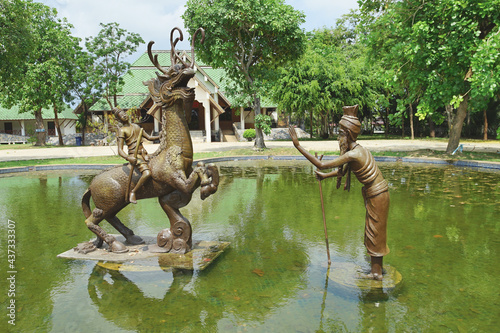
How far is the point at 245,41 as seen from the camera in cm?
2186

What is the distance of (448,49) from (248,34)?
10939mm

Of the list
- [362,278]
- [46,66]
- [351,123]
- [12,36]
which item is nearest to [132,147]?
[351,123]

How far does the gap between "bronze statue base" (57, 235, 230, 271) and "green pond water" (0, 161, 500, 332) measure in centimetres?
11

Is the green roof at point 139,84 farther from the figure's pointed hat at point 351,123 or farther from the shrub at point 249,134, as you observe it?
the figure's pointed hat at point 351,123

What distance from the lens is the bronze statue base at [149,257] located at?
15.7 feet

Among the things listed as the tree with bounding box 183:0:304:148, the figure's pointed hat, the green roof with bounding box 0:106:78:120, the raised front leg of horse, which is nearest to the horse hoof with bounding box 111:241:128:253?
the raised front leg of horse

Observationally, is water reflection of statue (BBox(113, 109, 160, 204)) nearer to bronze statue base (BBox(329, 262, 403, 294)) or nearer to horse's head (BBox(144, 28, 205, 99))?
horse's head (BBox(144, 28, 205, 99))

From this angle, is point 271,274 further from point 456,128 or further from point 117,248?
point 456,128

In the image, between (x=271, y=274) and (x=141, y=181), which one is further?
(x=141, y=181)

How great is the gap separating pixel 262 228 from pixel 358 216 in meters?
2.17

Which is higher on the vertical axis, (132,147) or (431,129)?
(431,129)

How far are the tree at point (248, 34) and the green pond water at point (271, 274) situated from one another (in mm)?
13627

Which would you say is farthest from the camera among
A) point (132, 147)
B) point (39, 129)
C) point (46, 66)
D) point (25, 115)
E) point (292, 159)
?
point (25, 115)

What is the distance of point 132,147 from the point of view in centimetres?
531
